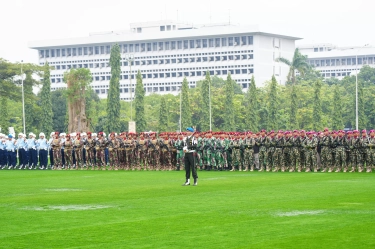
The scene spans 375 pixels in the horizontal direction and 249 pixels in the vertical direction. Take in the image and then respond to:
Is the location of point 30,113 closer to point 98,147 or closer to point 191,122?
point 191,122

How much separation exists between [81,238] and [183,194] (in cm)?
799

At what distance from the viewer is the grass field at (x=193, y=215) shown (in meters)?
12.1

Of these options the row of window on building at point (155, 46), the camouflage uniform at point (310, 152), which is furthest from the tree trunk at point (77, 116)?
the row of window on building at point (155, 46)

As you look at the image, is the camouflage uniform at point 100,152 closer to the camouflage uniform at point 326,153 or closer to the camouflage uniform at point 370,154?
A: the camouflage uniform at point 326,153

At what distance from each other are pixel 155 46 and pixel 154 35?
3148mm

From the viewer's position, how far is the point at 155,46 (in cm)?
15950

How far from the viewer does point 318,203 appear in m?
17.1

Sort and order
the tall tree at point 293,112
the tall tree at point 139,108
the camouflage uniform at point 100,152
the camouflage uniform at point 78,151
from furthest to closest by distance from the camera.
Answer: the tall tree at point 139,108 → the tall tree at point 293,112 → the camouflage uniform at point 78,151 → the camouflage uniform at point 100,152

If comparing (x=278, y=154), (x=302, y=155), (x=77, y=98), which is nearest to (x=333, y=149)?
(x=302, y=155)

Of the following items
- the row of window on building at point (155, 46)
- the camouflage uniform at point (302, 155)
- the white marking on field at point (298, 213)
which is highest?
the row of window on building at point (155, 46)

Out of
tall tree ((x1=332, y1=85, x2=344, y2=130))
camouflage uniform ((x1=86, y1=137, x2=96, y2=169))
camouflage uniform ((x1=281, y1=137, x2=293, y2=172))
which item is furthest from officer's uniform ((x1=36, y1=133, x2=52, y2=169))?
tall tree ((x1=332, y1=85, x2=344, y2=130))

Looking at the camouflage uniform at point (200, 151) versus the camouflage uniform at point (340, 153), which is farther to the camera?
the camouflage uniform at point (200, 151)

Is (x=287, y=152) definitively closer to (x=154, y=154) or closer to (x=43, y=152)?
(x=154, y=154)

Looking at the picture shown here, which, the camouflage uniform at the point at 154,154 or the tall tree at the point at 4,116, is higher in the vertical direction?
the tall tree at the point at 4,116
